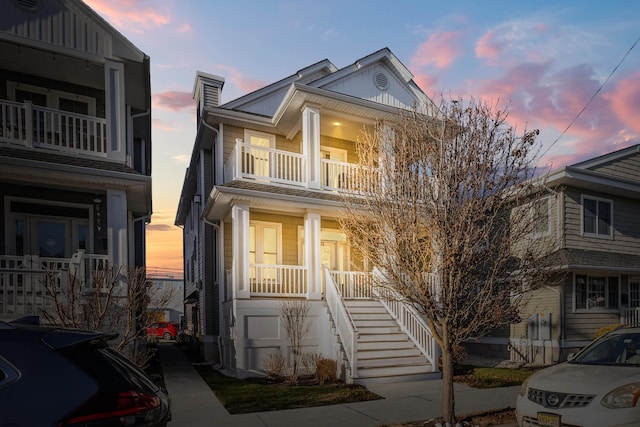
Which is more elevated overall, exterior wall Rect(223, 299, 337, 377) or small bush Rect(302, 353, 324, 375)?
exterior wall Rect(223, 299, 337, 377)

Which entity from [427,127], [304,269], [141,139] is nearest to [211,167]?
[141,139]

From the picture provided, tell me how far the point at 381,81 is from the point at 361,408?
434 inches

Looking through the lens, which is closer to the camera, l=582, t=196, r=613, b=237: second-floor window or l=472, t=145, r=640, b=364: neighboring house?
l=472, t=145, r=640, b=364: neighboring house

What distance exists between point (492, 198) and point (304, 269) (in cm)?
725

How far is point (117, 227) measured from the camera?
10.7 meters

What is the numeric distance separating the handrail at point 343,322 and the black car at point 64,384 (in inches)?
288

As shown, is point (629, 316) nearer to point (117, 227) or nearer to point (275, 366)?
point (275, 366)

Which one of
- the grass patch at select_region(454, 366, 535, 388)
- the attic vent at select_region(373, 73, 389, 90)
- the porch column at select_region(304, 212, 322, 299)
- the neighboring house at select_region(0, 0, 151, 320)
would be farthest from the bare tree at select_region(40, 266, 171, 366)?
the attic vent at select_region(373, 73, 389, 90)

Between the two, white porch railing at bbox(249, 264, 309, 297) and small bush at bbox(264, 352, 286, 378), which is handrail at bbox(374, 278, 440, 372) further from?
small bush at bbox(264, 352, 286, 378)

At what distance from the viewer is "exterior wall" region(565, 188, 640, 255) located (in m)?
15.6

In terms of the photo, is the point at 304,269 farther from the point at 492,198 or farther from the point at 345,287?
the point at 492,198

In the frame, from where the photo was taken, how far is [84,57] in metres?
11.1

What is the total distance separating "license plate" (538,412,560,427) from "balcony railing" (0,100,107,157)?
10.4 metres

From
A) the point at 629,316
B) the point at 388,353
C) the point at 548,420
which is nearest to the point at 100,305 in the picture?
the point at 388,353
